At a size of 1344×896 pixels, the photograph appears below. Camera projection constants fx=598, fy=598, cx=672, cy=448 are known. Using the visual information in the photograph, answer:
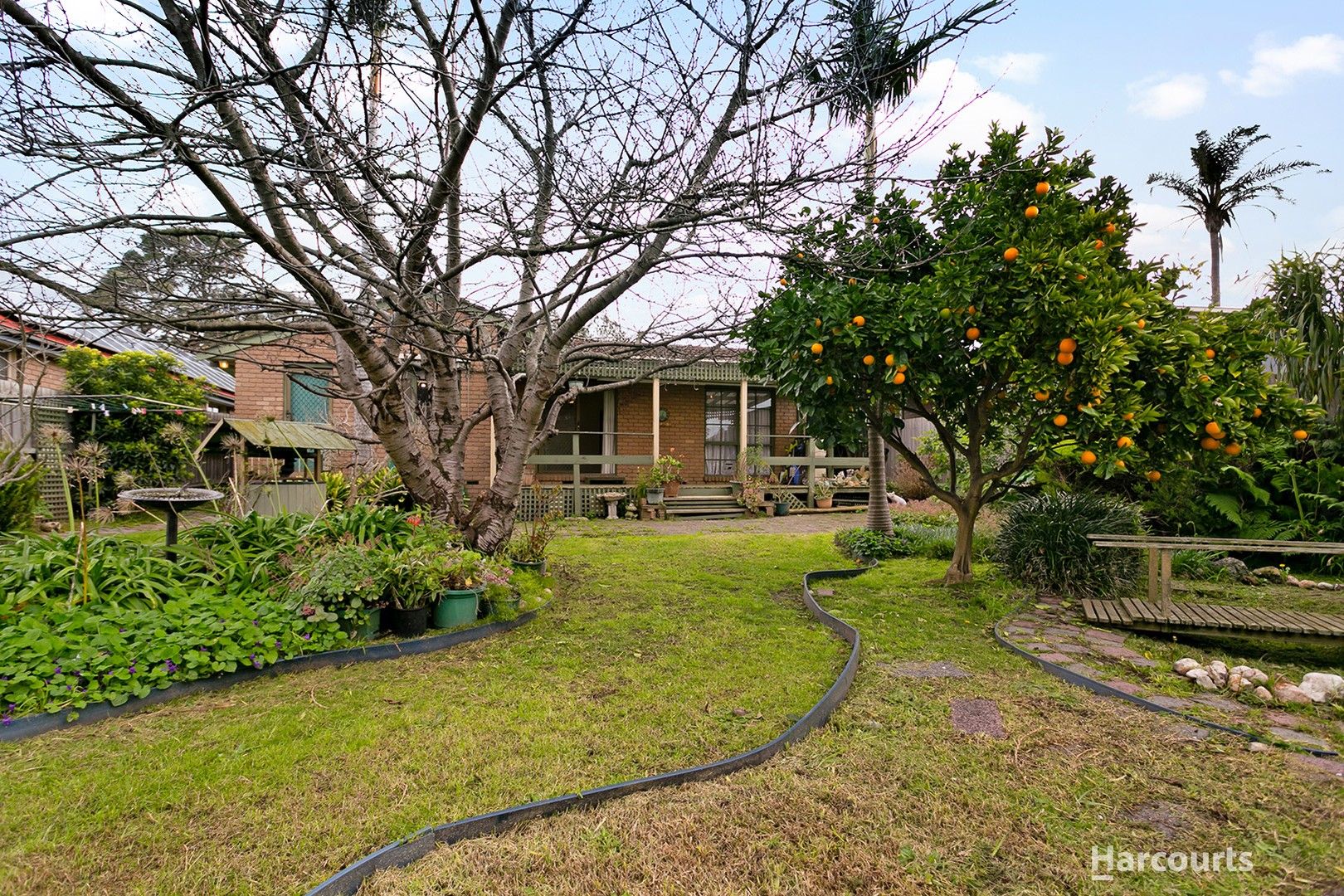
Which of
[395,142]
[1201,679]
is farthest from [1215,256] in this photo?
[395,142]

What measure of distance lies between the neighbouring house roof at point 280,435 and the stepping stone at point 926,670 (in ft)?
19.0

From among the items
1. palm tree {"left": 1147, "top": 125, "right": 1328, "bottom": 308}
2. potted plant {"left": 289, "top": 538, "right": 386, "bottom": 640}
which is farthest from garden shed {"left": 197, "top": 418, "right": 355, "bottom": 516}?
palm tree {"left": 1147, "top": 125, "right": 1328, "bottom": 308}

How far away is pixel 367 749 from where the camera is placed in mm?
2875

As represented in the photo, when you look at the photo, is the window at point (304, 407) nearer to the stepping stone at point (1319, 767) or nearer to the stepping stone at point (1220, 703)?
the stepping stone at point (1220, 703)

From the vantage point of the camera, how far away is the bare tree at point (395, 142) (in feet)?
9.32

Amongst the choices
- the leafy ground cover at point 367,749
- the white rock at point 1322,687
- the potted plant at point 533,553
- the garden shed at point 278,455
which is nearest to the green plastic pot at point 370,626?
the leafy ground cover at point 367,749

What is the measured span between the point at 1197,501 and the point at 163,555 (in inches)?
456

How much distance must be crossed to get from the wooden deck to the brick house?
953cm

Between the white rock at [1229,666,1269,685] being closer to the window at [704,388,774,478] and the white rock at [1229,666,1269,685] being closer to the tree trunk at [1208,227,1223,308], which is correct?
the window at [704,388,774,478]

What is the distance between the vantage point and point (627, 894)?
6.27ft

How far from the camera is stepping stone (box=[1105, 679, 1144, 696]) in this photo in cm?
347

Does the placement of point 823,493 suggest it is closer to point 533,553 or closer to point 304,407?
point 533,553

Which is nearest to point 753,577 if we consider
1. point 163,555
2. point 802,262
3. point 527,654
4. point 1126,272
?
point 527,654

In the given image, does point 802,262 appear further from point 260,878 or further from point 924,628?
point 260,878
